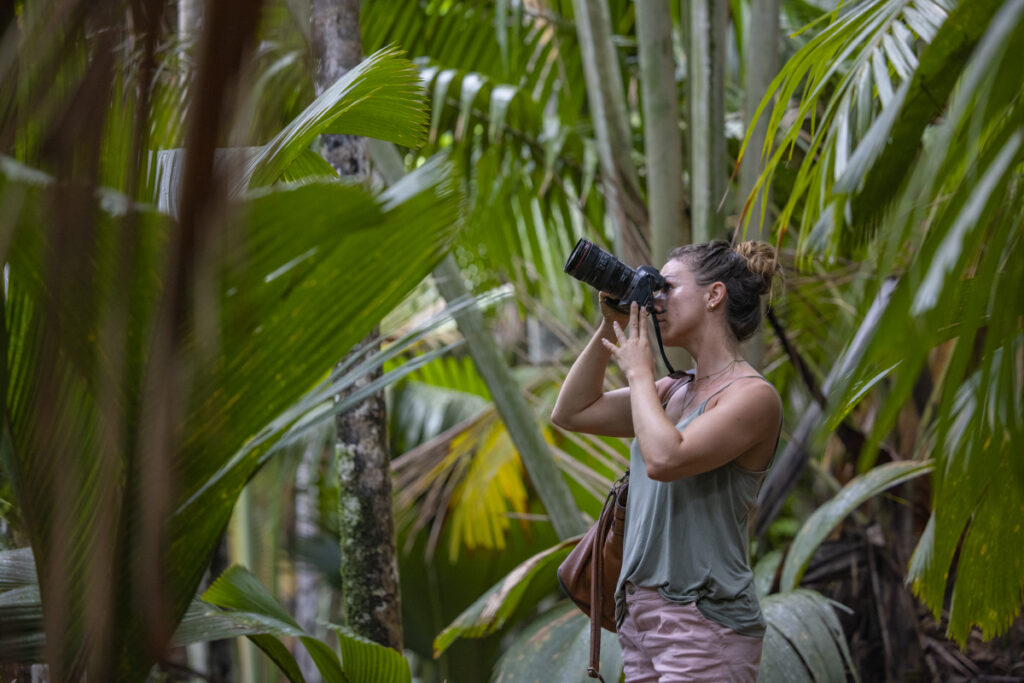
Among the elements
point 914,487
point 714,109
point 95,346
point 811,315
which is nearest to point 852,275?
point 811,315

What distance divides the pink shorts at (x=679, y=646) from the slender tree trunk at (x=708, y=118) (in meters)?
1.16

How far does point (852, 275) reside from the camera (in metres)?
2.91

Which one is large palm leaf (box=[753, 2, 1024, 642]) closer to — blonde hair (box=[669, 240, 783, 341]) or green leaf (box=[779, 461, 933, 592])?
blonde hair (box=[669, 240, 783, 341])

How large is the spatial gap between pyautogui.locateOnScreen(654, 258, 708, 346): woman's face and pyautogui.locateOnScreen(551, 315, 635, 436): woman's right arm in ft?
0.45

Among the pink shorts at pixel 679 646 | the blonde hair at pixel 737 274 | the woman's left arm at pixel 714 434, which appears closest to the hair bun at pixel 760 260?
the blonde hair at pixel 737 274

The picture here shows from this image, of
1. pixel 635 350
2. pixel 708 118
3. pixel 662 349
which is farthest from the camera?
pixel 708 118

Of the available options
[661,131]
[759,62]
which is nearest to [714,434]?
[661,131]

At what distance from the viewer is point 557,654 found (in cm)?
195

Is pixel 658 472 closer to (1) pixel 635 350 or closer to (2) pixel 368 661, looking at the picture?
(1) pixel 635 350

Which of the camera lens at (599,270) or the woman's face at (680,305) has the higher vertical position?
the camera lens at (599,270)

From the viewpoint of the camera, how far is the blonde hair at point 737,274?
1.51m

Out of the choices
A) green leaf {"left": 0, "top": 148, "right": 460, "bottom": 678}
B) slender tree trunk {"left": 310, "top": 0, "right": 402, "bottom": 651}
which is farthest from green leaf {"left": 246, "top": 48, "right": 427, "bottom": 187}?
slender tree trunk {"left": 310, "top": 0, "right": 402, "bottom": 651}

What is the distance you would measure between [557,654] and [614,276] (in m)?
0.85

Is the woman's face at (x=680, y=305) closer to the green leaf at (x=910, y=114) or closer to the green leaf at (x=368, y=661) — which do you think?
the green leaf at (x=910, y=114)
